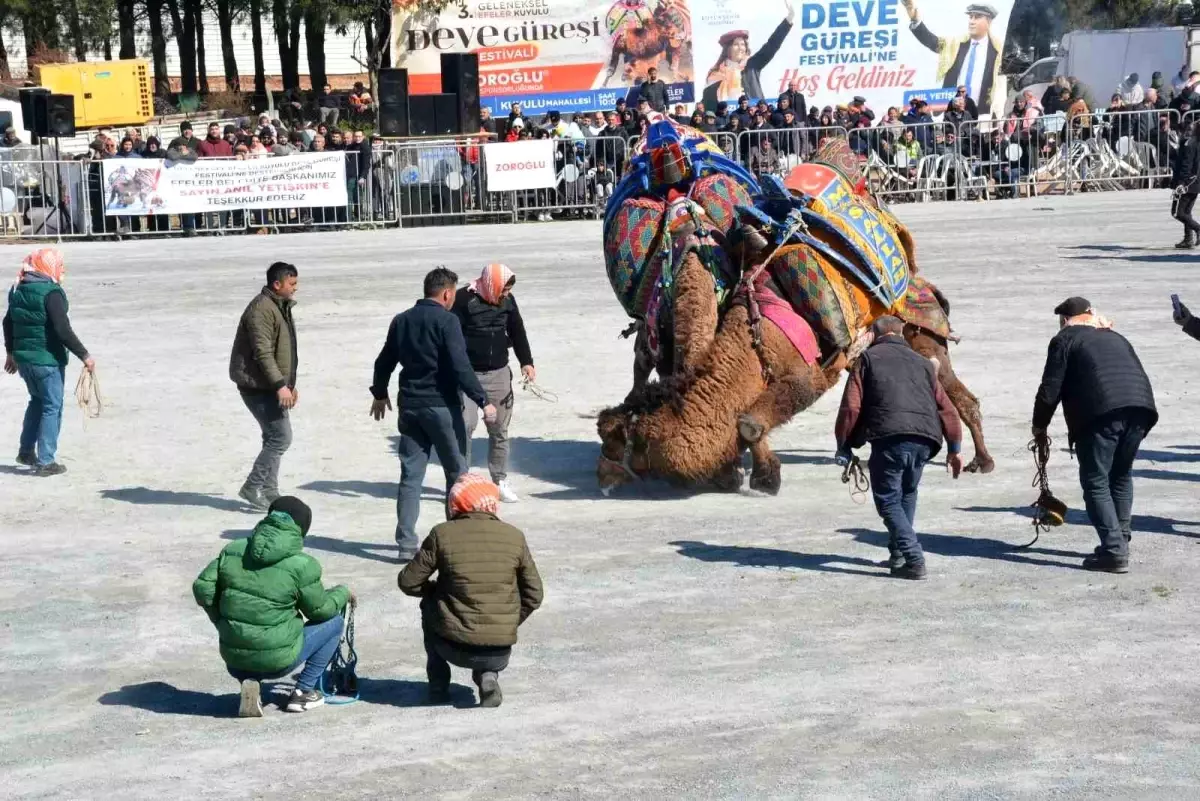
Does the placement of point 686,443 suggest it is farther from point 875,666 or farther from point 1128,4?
point 1128,4

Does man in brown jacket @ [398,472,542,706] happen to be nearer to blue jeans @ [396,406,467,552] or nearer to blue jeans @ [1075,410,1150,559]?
blue jeans @ [396,406,467,552]

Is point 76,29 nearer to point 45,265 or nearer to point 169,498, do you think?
point 45,265

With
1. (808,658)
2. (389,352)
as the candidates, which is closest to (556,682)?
(808,658)

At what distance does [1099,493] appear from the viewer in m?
9.72

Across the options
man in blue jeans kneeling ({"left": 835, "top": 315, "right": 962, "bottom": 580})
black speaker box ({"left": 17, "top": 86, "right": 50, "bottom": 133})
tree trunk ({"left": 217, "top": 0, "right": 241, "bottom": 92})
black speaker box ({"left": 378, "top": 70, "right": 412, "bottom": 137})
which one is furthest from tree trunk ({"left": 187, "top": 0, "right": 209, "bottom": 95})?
man in blue jeans kneeling ({"left": 835, "top": 315, "right": 962, "bottom": 580})

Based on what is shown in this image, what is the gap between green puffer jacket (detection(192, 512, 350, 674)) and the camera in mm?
7531

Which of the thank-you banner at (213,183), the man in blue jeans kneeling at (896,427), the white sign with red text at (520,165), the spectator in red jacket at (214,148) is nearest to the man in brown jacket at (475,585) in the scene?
the man in blue jeans kneeling at (896,427)

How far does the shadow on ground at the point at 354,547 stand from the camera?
10602 mm

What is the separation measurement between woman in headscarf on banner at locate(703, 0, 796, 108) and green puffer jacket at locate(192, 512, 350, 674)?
31.3 meters

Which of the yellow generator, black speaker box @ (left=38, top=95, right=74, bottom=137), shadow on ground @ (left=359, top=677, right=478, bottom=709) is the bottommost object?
shadow on ground @ (left=359, top=677, right=478, bottom=709)

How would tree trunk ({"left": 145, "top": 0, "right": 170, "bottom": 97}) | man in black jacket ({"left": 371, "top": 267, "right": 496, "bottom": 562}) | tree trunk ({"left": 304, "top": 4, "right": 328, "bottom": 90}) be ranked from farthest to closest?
tree trunk ({"left": 145, "top": 0, "right": 170, "bottom": 97}) < tree trunk ({"left": 304, "top": 4, "right": 328, "bottom": 90}) < man in black jacket ({"left": 371, "top": 267, "right": 496, "bottom": 562})

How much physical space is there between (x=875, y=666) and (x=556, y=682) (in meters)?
1.50

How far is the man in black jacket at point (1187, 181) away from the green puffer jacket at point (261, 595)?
56.6ft

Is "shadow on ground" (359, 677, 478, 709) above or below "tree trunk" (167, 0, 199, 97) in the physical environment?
below
